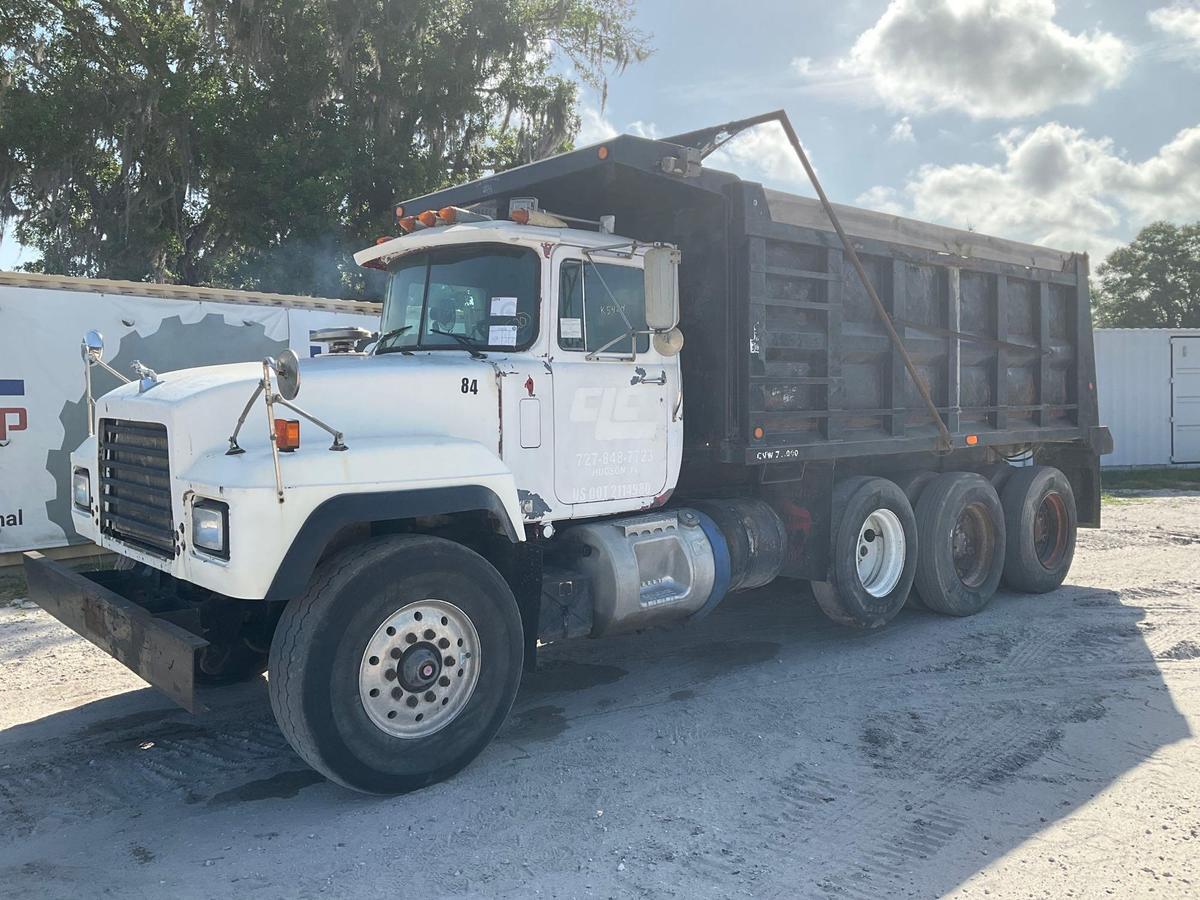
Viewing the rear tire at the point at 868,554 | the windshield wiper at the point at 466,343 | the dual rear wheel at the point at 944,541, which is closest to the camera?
the windshield wiper at the point at 466,343

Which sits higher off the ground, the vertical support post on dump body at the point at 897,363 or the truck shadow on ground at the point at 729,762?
the vertical support post on dump body at the point at 897,363

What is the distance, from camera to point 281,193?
1730cm

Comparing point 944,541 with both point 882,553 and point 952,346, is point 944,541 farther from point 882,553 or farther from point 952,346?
point 952,346

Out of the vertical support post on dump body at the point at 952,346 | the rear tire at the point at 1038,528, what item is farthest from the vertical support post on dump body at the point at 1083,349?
the vertical support post on dump body at the point at 952,346

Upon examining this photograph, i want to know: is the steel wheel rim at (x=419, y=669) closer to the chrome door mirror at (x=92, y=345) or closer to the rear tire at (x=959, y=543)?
the chrome door mirror at (x=92, y=345)

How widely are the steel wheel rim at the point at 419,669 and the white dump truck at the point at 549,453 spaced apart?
0.01m

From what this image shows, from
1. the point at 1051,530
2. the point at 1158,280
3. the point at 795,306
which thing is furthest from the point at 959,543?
the point at 1158,280

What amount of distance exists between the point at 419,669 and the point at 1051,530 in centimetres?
709

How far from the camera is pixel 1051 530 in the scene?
361 inches

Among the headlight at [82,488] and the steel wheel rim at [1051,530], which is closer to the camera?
the headlight at [82,488]

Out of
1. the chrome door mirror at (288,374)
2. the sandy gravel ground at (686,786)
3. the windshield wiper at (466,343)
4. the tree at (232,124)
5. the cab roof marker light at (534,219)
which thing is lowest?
the sandy gravel ground at (686,786)

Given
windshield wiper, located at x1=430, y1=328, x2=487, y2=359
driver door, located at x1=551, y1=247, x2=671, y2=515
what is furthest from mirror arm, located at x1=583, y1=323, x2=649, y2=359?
windshield wiper, located at x1=430, y1=328, x2=487, y2=359

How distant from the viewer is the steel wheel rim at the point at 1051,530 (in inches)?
355

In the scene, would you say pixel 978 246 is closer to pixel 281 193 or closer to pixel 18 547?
pixel 18 547
